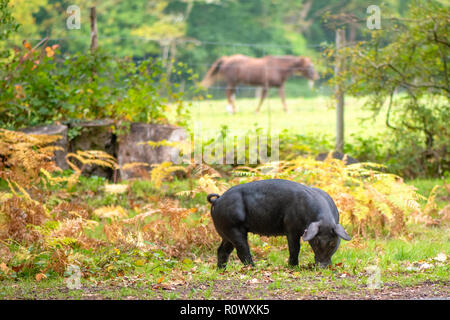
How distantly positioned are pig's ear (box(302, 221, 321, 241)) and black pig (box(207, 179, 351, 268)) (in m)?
0.15

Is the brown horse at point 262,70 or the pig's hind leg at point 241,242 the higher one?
the brown horse at point 262,70

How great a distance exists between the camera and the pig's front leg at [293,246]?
651 cm

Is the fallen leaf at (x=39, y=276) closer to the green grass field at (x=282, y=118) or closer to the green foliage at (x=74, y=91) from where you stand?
the green foliage at (x=74, y=91)

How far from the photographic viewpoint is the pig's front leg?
6.51m

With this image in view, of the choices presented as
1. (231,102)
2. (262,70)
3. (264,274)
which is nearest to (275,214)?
(264,274)

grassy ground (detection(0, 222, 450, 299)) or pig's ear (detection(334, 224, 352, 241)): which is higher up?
pig's ear (detection(334, 224, 352, 241))

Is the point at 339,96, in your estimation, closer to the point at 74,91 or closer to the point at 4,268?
the point at 74,91

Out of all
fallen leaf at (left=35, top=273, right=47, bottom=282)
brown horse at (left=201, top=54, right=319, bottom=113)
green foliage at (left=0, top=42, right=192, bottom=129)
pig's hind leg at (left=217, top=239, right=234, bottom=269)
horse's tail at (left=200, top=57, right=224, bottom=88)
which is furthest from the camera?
brown horse at (left=201, top=54, right=319, bottom=113)

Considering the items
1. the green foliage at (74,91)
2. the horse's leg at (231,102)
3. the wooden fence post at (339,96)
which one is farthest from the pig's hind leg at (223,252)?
the horse's leg at (231,102)

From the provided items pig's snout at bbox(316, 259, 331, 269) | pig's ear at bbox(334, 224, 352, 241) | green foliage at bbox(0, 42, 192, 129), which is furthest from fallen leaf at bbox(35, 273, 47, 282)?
green foliage at bbox(0, 42, 192, 129)

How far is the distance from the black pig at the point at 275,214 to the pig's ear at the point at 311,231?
0.15m

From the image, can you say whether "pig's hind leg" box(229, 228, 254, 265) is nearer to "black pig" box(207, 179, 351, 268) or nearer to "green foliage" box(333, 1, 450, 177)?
"black pig" box(207, 179, 351, 268)

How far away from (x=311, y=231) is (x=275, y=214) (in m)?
0.59
